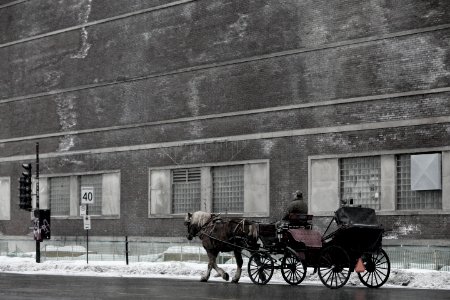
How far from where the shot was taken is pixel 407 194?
3341 cm

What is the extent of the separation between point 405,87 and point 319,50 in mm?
4608

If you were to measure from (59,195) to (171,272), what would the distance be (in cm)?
1923

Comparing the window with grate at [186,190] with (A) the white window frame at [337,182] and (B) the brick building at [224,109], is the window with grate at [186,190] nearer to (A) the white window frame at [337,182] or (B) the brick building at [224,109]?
(B) the brick building at [224,109]

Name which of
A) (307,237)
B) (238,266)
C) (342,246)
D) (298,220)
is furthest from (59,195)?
(342,246)

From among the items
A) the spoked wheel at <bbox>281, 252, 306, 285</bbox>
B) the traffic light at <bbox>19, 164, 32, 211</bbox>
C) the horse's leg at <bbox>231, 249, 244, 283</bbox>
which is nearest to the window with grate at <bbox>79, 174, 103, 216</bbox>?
the traffic light at <bbox>19, 164, 32, 211</bbox>

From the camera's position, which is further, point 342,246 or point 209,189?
point 209,189

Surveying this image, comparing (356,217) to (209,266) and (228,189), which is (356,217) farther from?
(228,189)

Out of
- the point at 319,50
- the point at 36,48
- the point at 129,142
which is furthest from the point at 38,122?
the point at 319,50

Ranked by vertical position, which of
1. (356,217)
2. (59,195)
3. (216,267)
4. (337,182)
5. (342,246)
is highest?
(337,182)

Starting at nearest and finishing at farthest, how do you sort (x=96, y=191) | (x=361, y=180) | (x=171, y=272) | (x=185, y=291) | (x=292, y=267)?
(x=185, y=291)
(x=292, y=267)
(x=171, y=272)
(x=361, y=180)
(x=96, y=191)

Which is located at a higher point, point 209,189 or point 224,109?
point 224,109

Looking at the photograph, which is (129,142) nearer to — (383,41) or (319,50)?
(319,50)

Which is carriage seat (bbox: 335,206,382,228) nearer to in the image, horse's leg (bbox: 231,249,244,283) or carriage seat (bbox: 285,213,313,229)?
carriage seat (bbox: 285,213,313,229)

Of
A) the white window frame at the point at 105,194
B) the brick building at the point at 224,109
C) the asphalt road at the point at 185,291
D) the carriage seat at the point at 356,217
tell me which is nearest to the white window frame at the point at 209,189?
the brick building at the point at 224,109
